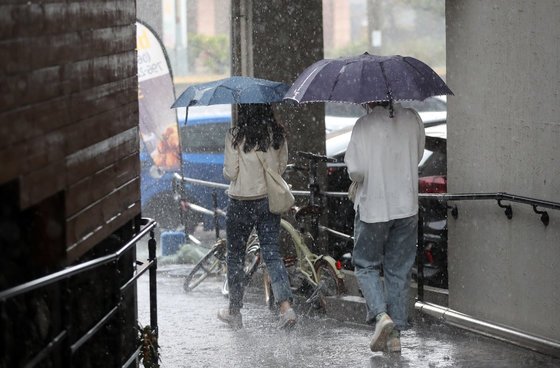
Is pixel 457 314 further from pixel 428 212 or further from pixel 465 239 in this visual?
pixel 428 212

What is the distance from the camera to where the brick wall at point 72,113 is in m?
3.84

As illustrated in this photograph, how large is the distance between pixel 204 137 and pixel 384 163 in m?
8.59

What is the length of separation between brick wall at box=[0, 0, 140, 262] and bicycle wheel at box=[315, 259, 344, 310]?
3124mm

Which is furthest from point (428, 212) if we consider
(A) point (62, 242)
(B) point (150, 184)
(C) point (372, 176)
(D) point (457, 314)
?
(B) point (150, 184)

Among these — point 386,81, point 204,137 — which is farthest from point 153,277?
point 204,137

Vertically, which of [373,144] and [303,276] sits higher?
[373,144]

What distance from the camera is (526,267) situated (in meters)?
7.16

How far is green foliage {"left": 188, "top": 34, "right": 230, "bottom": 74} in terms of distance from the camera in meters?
35.7

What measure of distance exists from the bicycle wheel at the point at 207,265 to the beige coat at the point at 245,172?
85.3 inches

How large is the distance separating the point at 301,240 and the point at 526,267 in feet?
8.00

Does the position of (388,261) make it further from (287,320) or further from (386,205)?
(287,320)

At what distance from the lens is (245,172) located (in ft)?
26.2

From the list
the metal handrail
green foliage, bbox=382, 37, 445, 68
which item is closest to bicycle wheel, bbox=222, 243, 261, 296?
the metal handrail

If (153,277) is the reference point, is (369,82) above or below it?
above
